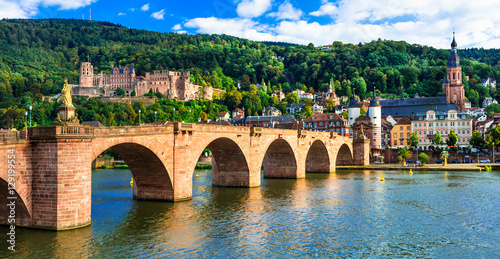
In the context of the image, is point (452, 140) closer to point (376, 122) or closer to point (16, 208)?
point (376, 122)

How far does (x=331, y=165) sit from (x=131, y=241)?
5268cm

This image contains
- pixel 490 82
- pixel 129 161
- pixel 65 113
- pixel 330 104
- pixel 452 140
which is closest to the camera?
pixel 65 113

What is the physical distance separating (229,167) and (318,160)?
2794 centimetres

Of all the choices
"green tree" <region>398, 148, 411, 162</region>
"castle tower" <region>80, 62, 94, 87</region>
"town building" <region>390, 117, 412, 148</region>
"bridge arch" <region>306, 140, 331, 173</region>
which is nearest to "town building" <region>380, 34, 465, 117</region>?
"town building" <region>390, 117, 412, 148</region>

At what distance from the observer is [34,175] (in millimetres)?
25078

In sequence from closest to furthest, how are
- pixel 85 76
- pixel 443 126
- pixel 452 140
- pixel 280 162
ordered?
pixel 280 162
pixel 452 140
pixel 443 126
pixel 85 76

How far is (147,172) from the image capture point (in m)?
37.0

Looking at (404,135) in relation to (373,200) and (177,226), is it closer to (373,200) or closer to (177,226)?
(373,200)

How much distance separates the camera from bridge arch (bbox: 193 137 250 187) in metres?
48.3

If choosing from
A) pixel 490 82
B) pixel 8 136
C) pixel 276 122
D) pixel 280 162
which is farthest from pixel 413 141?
pixel 490 82

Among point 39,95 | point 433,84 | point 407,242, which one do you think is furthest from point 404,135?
point 39,95

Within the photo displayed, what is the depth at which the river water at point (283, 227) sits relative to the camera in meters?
24.3

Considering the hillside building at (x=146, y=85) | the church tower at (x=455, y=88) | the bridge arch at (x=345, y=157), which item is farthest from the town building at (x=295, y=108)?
the bridge arch at (x=345, y=157)

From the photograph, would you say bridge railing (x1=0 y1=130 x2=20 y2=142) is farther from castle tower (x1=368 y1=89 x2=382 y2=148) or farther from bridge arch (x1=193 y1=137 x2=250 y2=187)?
castle tower (x1=368 y1=89 x2=382 y2=148)
